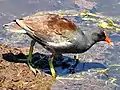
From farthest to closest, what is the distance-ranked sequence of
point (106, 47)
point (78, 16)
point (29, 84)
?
point (78, 16), point (106, 47), point (29, 84)

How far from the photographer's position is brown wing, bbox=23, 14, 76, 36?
29.3 ft

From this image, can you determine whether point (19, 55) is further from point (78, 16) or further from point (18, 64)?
point (78, 16)

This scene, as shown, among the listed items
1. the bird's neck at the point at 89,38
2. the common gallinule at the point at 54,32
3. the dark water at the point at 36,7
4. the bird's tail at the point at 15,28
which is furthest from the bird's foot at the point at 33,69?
the dark water at the point at 36,7

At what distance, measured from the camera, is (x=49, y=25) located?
9000 mm

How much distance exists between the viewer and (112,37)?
11008 mm

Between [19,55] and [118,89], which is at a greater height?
[19,55]

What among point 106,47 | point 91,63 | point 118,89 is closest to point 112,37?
point 106,47

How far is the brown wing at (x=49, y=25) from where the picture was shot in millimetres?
8945

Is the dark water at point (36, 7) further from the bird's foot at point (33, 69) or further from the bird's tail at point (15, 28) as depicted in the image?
the bird's tail at point (15, 28)

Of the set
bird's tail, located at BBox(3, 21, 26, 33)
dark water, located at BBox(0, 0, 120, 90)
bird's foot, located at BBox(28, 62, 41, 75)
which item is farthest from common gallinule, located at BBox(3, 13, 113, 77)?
dark water, located at BBox(0, 0, 120, 90)

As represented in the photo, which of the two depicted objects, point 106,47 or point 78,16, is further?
point 78,16

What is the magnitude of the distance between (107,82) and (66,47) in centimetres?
99

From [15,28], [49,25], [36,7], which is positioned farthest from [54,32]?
[36,7]

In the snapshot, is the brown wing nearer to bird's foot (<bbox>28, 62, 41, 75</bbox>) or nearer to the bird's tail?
the bird's tail
